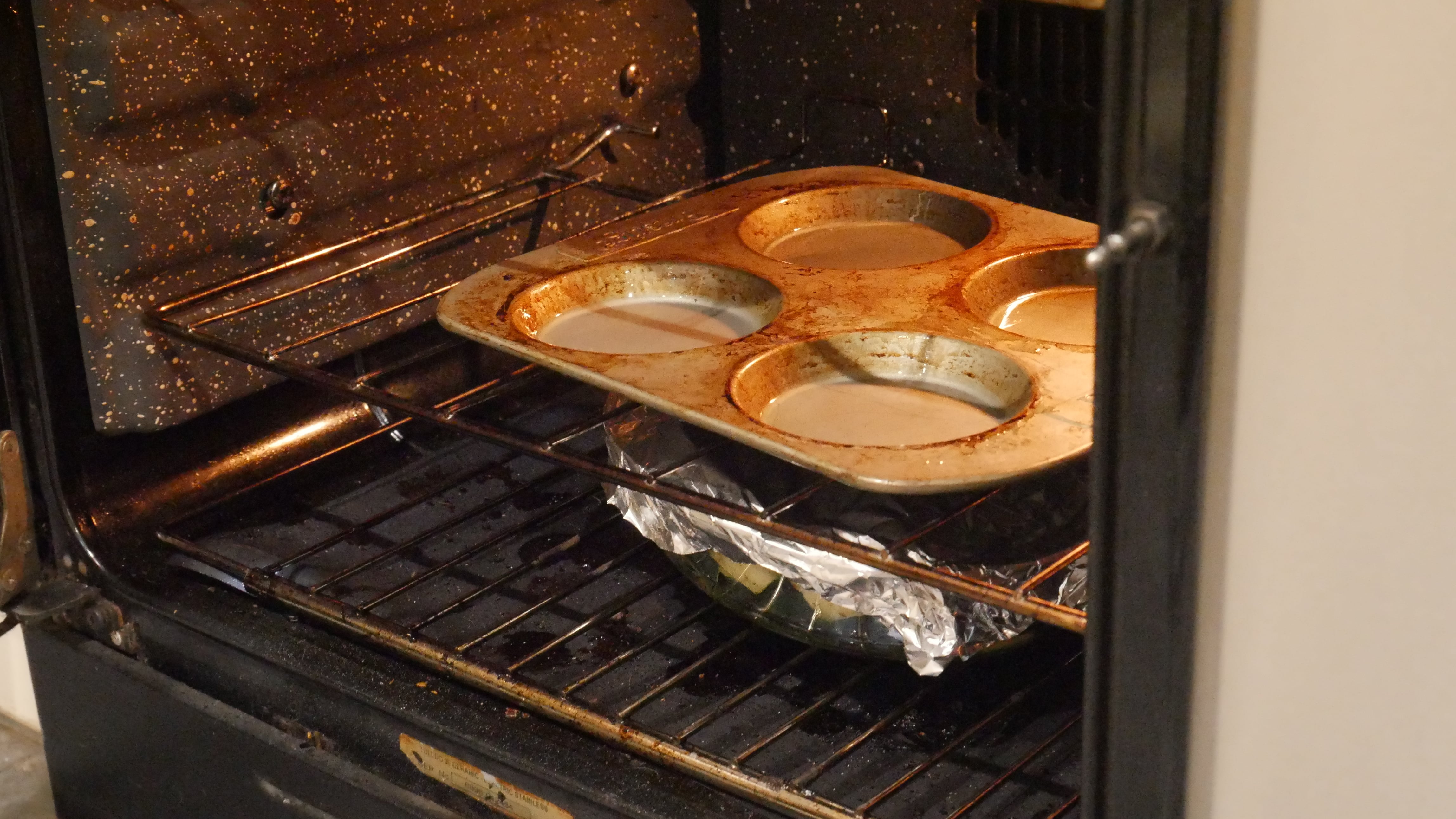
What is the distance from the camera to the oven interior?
2.98 ft

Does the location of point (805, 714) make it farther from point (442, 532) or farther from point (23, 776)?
point (23, 776)

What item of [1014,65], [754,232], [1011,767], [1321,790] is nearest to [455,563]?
[754,232]

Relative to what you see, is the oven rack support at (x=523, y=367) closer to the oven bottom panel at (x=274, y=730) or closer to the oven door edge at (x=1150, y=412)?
the oven door edge at (x=1150, y=412)

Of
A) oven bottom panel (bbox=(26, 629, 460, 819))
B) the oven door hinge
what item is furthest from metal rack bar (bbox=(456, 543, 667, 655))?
the oven door hinge

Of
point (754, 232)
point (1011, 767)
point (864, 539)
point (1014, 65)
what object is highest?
point (1014, 65)

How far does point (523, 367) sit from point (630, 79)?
0.26 metres

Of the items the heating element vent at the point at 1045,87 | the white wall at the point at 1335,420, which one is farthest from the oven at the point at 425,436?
the white wall at the point at 1335,420

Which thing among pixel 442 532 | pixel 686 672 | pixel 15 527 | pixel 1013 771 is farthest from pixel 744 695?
pixel 15 527

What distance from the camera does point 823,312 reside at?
0.96 metres

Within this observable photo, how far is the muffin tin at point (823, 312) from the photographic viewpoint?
0.80m

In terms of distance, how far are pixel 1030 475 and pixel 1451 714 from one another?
27 cm

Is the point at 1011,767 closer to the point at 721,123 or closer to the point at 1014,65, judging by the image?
the point at 1014,65

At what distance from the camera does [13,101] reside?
3.12 ft

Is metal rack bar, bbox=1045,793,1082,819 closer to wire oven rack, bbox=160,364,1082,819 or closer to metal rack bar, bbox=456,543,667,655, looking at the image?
wire oven rack, bbox=160,364,1082,819
